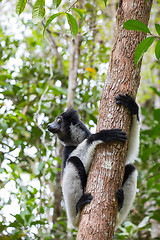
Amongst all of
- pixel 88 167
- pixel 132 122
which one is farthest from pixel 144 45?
pixel 88 167

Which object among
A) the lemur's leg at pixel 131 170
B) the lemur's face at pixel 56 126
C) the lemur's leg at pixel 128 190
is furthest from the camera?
the lemur's face at pixel 56 126

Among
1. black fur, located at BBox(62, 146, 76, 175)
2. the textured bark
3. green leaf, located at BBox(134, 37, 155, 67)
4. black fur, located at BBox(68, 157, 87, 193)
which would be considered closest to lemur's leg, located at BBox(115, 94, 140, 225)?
black fur, located at BBox(68, 157, 87, 193)

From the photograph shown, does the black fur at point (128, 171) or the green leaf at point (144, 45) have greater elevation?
the green leaf at point (144, 45)

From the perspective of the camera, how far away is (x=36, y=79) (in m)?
5.03

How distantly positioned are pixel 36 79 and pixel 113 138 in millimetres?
3250

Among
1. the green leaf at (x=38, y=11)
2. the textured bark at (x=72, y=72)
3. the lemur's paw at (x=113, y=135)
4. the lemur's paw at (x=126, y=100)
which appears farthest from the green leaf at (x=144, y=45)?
the textured bark at (x=72, y=72)

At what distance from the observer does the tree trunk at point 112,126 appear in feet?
6.29

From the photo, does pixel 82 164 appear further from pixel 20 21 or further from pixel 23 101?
pixel 20 21

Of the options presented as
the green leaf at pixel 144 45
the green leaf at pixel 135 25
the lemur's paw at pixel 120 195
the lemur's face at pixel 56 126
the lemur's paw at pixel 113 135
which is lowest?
the lemur's paw at pixel 120 195

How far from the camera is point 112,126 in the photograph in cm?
218

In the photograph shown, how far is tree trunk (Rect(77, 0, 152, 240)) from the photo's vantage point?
192 cm

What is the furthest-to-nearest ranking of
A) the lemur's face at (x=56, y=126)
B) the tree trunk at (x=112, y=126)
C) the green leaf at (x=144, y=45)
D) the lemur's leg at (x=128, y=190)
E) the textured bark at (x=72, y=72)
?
the textured bark at (x=72, y=72), the lemur's face at (x=56, y=126), the lemur's leg at (x=128, y=190), the tree trunk at (x=112, y=126), the green leaf at (x=144, y=45)

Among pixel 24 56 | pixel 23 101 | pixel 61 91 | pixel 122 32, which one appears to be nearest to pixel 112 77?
pixel 122 32

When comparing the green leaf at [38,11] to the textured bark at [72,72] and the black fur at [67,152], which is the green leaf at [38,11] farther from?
the textured bark at [72,72]
